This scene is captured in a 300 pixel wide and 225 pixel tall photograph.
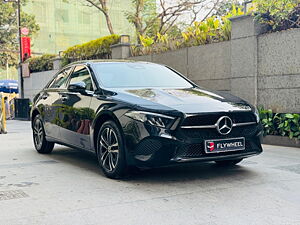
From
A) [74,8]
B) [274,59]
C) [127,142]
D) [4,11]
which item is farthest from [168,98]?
[74,8]

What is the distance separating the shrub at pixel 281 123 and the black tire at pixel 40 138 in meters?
4.21

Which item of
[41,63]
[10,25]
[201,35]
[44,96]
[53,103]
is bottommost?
[53,103]

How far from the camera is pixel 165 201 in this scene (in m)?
4.26

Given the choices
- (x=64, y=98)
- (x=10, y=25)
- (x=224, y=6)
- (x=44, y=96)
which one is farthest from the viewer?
(x=10, y=25)

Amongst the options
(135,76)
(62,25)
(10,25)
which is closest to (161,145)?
(135,76)

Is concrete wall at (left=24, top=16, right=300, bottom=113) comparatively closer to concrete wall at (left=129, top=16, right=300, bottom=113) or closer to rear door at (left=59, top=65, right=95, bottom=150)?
concrete wall at (left=129, top=16, right=300, bottom=113)

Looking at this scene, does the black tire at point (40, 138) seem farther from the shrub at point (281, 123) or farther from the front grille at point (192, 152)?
the shrub at point (281, 123)

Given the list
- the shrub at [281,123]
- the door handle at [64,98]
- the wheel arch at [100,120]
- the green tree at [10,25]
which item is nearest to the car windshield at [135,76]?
the wheel arch at [100,120]

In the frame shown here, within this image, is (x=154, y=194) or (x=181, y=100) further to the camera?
(x=181, y=100)

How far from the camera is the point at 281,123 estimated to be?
27.6ft

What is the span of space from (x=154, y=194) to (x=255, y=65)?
219 inches

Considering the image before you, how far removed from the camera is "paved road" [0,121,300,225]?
3.75 meters

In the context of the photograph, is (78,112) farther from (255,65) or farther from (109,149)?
(255,65)

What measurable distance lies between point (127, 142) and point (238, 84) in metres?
5.41
